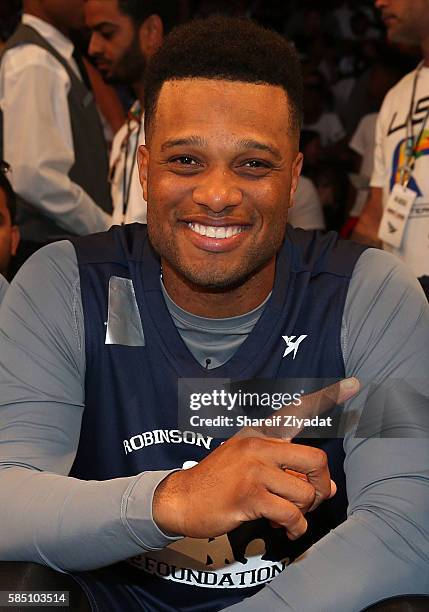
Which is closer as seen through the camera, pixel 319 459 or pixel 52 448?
pixel 319 459

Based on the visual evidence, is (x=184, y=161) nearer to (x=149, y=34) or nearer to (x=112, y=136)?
(x=149, y=34)

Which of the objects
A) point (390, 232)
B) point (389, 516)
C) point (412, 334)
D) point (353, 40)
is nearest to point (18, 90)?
point (390, 232)

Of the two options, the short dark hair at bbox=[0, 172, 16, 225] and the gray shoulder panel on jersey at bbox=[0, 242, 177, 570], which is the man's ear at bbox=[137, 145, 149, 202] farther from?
the short dark hair at bbox=[0, 172, 16, 225]

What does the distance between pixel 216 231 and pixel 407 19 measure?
199 cm

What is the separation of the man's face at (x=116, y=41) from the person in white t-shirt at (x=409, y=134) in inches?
35.0

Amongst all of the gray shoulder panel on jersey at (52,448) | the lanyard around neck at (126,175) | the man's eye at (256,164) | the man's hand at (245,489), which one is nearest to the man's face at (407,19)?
the lanyard around neck at (126,175)

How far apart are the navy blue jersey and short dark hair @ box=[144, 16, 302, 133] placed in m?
0.34

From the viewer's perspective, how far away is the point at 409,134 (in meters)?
3.59

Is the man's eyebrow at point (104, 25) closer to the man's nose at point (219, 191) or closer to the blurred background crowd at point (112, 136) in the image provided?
the blurred background crowd at point (112, 136)

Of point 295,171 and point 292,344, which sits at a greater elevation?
point 295,171

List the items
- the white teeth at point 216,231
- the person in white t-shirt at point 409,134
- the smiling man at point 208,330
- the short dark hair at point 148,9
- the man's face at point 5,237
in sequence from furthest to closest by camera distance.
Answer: the short dark hair at point 148,9 → the person in white t-shirt at point 409,134 → the man's face at point 5,237 → the white teeth at point 216,231 → the smiling man at point 208,330

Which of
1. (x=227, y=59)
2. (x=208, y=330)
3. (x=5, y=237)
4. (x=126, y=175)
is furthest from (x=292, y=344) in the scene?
(x=126, y=175)

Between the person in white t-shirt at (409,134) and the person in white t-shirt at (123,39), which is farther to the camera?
the person in white t-shirt at (123,39)

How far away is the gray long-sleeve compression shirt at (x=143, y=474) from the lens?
1.61 m
